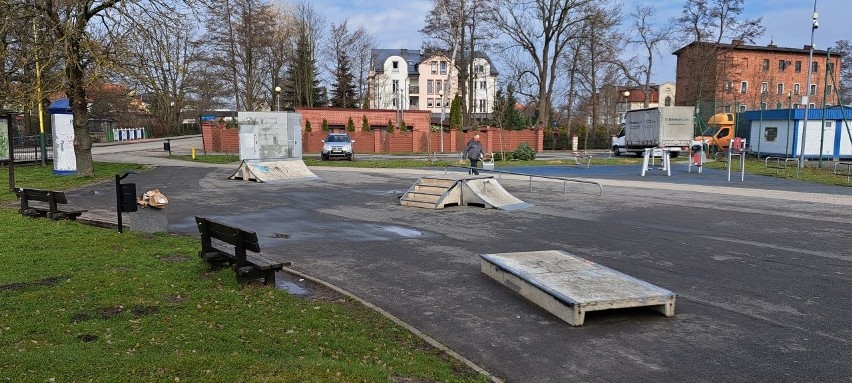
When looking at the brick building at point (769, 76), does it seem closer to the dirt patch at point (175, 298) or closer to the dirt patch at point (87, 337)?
the dirt patch at point (175, 298)

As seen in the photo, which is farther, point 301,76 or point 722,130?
point 301,76

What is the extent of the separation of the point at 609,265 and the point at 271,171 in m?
16.1

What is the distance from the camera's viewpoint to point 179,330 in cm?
525

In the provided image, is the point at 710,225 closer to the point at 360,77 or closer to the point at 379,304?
the point at 379,304

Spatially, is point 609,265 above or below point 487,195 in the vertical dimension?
below

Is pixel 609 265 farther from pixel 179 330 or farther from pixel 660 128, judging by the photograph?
pixel 660 128

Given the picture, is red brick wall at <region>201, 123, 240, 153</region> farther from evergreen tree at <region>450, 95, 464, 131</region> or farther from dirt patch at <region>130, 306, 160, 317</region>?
dirt patch at <region>130, 306, 160, 317</region>

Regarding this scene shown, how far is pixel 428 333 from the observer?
18.8ft

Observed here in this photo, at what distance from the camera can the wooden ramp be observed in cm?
593

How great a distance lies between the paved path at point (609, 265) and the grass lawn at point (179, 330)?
2.49 ft

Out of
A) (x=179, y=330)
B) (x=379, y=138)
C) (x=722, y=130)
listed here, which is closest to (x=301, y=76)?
(x=379, y=138)

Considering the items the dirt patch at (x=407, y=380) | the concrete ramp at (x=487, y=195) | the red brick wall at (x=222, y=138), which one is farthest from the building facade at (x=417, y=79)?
the dirt patch at (x=407, y=380)

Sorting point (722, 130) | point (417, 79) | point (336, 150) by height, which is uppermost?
point (417, 79)

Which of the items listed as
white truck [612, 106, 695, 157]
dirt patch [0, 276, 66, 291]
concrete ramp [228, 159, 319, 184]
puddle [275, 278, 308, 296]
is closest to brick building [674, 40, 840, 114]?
white truck [612, 106, 695, 157]
